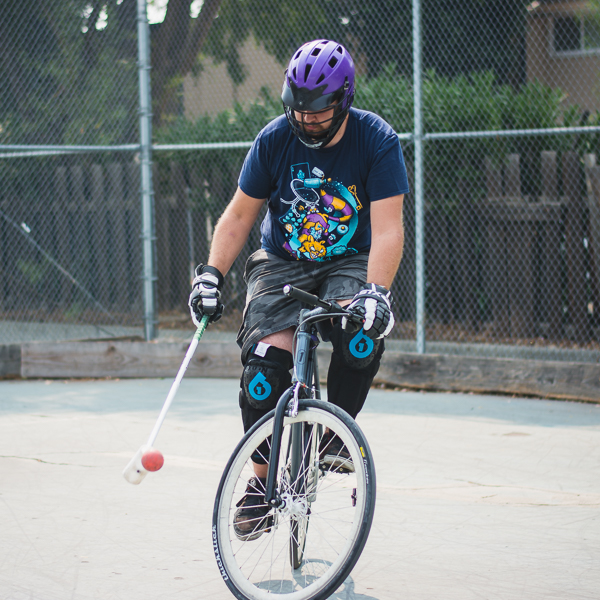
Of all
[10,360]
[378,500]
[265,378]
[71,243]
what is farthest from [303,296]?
[71,243]

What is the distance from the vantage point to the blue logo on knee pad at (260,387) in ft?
10.6

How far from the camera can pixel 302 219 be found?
3.44 metres

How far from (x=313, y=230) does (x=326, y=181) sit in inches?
8.2

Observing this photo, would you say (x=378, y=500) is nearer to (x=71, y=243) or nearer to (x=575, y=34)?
(x=71, y=243)

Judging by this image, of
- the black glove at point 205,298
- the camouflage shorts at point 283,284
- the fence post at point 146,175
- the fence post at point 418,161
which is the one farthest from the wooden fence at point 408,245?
the black glove at point 205,298

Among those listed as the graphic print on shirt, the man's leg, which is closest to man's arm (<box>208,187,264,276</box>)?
the graphic print on shirt

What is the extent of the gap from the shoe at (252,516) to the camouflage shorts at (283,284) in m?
0.54

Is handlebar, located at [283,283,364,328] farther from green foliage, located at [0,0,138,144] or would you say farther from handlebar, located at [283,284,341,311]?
green foliage, located at [0,0,138,144]

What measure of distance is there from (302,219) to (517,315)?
545cm

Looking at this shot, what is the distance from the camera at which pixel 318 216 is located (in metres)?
3.42

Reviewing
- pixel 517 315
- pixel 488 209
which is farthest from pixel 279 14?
pixel 517 315

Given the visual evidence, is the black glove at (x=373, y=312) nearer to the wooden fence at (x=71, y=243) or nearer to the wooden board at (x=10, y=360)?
the wooden board at (x=10, y=360)

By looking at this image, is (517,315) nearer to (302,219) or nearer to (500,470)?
(500,470)

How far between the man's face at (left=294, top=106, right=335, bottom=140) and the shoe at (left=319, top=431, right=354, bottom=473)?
1.11m
